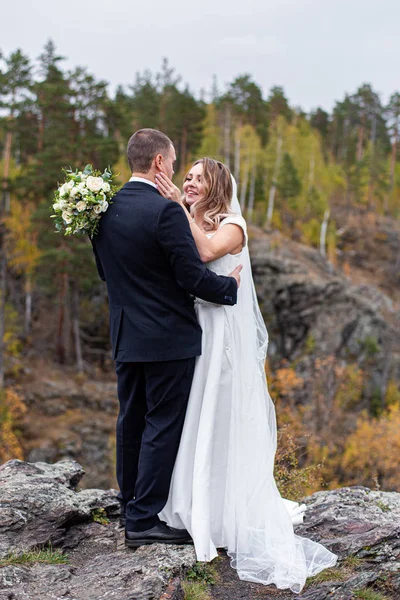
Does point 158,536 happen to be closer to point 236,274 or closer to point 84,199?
point 236,274

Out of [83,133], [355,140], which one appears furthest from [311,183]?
[83,133]

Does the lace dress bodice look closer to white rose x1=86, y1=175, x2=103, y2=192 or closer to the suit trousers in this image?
the suit trousers

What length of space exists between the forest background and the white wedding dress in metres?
9.29

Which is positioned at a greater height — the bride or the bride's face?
the bride's face

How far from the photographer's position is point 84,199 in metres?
3.61

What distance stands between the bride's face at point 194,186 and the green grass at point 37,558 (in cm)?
245

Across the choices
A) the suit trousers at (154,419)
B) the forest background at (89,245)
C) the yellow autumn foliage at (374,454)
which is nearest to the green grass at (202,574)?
the suit trousers at (154,419)

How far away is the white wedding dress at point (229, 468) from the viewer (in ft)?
12.4

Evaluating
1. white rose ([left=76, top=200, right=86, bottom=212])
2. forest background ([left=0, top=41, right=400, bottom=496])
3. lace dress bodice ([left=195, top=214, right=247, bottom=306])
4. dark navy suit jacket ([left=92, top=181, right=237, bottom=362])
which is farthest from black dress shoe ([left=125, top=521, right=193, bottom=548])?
forest background ([left=0, top=41, right=400, bottom=496])

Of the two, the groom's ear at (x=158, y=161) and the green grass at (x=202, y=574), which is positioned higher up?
the groom's ear at (x=158, y=161)

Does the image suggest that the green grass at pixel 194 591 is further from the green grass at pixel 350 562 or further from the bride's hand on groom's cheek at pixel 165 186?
the bride's hand on groom's cheek at pixel 165 186

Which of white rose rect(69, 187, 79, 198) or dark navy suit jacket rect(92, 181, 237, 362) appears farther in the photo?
white rose rect(69, 187, 79, 198)

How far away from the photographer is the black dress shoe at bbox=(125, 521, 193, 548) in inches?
150

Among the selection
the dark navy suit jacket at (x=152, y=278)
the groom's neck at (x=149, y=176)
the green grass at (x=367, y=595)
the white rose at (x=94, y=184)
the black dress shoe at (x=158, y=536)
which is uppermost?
the groom's neck at (x=149, y=176)
